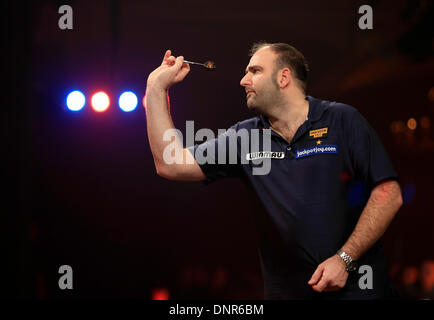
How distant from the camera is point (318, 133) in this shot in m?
1.99

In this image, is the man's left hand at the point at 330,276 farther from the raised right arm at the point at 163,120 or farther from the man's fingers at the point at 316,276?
the raised right arm at the point at 163,120

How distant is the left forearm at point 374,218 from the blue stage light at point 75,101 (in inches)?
95.7

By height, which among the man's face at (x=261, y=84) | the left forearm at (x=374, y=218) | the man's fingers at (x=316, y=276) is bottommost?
the man's fingers at (x=316, y=276)

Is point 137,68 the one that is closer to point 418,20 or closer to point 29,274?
point 29,274

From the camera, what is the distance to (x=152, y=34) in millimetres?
3396

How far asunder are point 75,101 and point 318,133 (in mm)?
2178

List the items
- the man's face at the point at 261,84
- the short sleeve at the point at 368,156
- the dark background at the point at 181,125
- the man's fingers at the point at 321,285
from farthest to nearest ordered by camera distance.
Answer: the dark background at the point at 181,125 → the man's face at the point at 261,84 → the short sleeve at the point at 368,156 → the man's fingers at the point at 321,285

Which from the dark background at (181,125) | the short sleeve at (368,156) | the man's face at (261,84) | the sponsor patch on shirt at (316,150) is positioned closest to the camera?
the short sleeve at (368,156)

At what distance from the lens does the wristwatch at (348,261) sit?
1754 millimetres

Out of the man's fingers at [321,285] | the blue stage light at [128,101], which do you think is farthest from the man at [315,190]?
the blue stage light at [128,101]

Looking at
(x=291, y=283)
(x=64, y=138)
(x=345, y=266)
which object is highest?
(x=64, y=138)

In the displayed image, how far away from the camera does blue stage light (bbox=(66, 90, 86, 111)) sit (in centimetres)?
339
